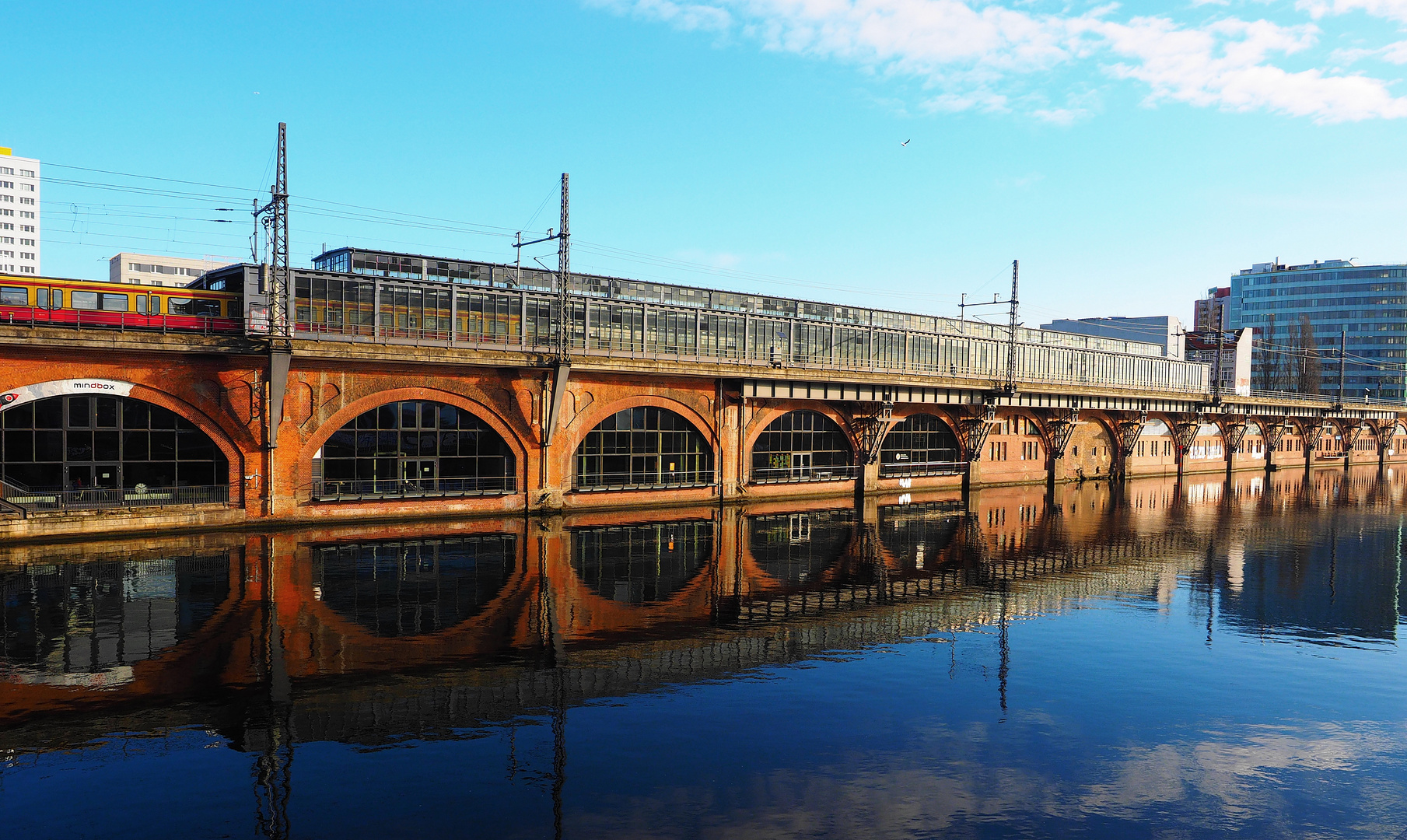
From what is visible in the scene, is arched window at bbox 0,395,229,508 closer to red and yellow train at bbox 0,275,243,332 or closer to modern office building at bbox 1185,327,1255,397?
red and yellow train at bbox 0,275,243,332

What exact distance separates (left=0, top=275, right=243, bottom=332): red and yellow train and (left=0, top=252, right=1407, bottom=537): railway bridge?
50 cm

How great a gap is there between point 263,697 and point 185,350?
22497mm

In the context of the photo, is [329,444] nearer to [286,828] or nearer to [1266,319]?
[286,828]

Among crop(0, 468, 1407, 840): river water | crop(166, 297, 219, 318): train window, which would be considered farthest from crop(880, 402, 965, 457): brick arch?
crop(166, 297, 219, 318): train window

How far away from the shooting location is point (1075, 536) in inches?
1773

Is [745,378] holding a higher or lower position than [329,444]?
higher

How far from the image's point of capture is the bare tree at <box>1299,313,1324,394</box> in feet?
519

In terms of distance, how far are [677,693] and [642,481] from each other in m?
30.8

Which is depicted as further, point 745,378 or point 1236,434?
point 1236,434

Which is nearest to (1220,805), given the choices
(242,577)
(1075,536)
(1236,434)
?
(242,577)

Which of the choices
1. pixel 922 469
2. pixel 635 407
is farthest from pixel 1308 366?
pixel 635 407

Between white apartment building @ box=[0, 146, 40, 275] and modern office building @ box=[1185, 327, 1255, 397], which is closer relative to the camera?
modern office building @ box=[1185, 327, 1255, 397]

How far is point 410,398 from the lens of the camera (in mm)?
41250

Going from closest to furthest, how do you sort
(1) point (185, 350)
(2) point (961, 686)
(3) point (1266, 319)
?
(2) point (961, 686) < (1) point (185, 350) < (3) point (1266, 319)
